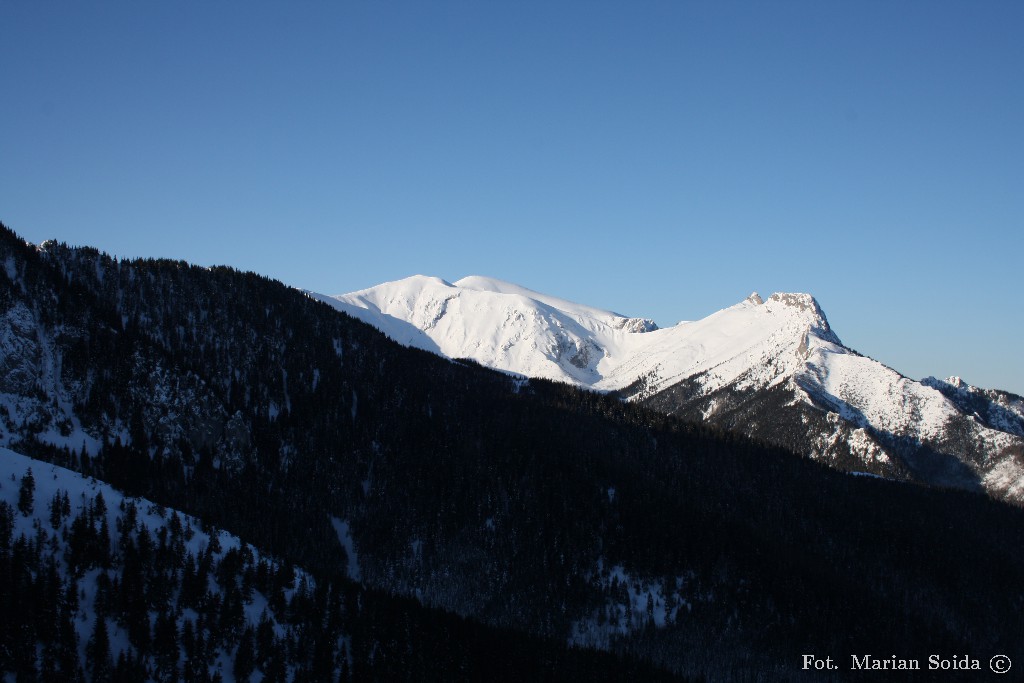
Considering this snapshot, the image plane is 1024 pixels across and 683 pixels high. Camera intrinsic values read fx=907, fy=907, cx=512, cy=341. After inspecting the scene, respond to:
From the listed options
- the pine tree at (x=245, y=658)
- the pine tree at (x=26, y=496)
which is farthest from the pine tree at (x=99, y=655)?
the pine tree at (x=26, y=496)

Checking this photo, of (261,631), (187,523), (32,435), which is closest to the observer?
(261,631)

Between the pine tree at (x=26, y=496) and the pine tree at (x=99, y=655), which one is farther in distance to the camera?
the pine tree at (x=26, y=496)

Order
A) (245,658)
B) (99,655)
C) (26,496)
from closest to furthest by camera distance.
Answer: (99,655), (245,658), (26,496)

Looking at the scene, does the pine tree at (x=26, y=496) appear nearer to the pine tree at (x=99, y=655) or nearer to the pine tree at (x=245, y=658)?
the pine tree at (x=99, y=655)

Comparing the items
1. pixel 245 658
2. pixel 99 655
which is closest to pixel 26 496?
pixel 99 655

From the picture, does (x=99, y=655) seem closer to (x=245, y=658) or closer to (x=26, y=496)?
(x=245, y=658)

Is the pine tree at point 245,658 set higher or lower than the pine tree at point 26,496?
lower

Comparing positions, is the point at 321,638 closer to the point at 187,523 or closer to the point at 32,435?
the point at 187,523

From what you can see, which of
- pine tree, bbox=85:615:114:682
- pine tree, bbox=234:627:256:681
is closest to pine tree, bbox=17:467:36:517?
pine tree, bbox=85:615:114:682

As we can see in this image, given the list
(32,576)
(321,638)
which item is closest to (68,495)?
(32,576)

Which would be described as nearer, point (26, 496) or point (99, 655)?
point (99, 655)

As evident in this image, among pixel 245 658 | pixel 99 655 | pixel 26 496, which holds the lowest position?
pixel 245 658

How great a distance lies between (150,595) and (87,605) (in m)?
8.30

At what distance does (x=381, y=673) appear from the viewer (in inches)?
5325
